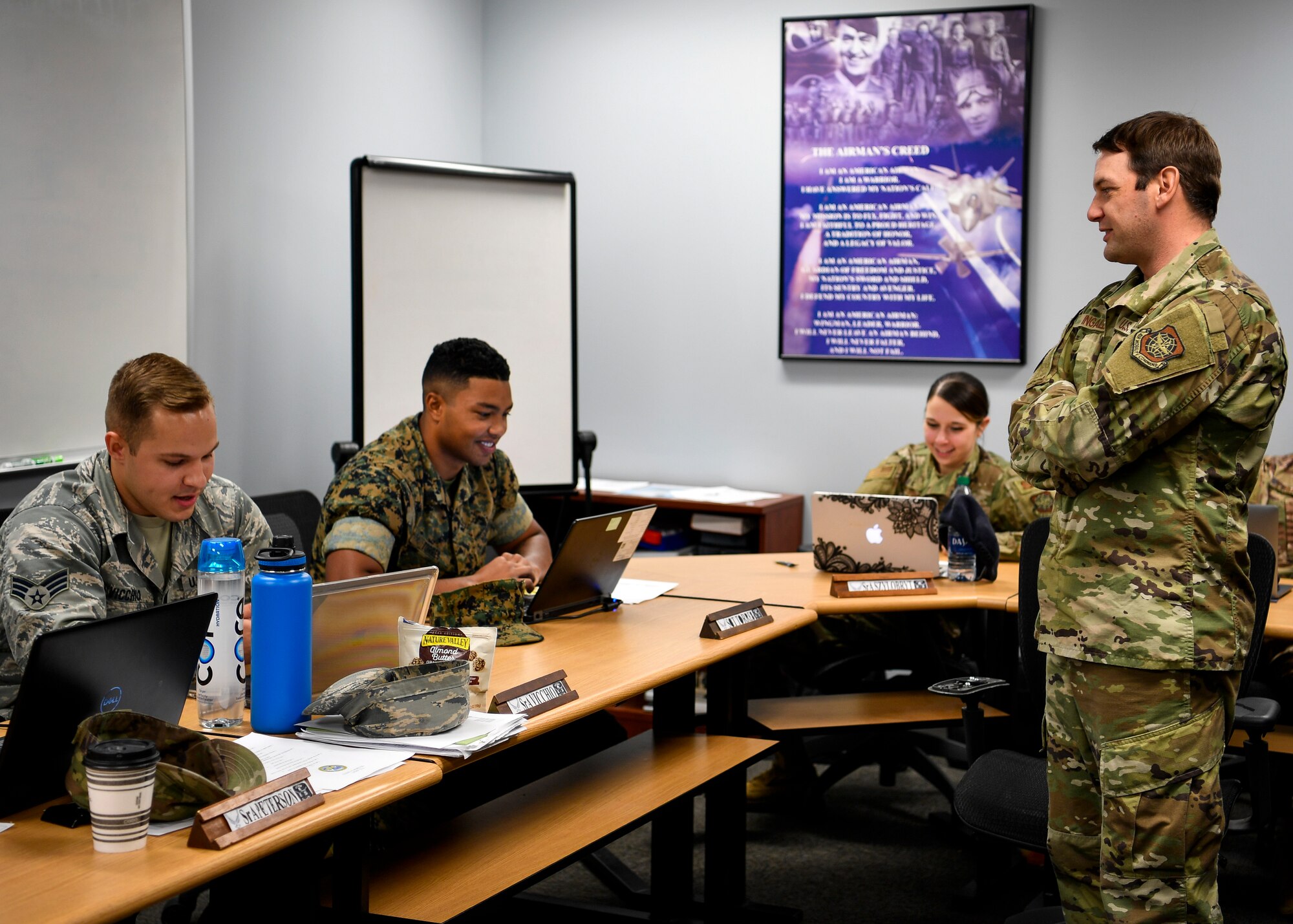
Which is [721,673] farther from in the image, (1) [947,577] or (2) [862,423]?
(2) [862,423]

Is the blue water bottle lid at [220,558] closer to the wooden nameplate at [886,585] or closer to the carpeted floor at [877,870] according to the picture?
the carpeted floor at [877,870]

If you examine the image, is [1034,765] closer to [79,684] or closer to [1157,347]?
[1157,347]

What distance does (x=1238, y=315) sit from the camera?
189 centimetres

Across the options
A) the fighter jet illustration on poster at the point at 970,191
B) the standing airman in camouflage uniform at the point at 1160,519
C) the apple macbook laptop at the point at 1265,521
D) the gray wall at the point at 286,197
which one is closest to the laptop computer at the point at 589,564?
the standing airman in camouflage uniform at the point at 1160,519

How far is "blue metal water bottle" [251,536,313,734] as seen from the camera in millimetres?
1718

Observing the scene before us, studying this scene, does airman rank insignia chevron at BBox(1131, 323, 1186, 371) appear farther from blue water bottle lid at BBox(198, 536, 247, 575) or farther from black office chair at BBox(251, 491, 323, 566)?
black office chair at BBox(251, 491, 323, 566)

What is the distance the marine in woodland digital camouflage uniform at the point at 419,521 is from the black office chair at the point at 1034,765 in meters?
0.89

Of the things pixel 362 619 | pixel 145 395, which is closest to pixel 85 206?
pixel 145 395

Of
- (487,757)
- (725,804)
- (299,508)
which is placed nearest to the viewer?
(487,757)

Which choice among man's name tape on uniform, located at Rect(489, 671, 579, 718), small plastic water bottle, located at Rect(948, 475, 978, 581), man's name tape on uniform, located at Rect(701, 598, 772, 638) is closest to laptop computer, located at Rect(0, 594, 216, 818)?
man's name tape on uniform, located at Rect(489, 671, 579, 718)

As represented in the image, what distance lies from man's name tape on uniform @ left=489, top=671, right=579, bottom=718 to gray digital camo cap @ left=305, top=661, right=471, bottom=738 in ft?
0.44

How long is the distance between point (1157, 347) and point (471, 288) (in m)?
2.72

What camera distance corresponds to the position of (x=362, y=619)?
194cm

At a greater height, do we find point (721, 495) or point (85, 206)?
point (85, 206)
